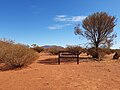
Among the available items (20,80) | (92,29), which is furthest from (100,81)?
(92,29)

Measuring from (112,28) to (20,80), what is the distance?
1898cm

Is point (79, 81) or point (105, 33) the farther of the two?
point (105, 33)

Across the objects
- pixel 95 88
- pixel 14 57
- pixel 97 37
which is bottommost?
pixel 95 88

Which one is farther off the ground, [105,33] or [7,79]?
[105,33]

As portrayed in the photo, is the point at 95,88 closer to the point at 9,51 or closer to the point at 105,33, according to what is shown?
the point at 9,51

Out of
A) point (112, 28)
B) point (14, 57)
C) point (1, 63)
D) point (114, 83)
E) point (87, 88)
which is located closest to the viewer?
point (87, 88)

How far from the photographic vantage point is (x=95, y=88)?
8.95 metres

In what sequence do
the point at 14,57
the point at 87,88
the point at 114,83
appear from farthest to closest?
the point at 14,57
the point at 114,83
the point at 87,88

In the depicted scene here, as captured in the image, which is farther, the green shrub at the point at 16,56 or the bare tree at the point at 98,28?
the bare tree at the point at 98,28

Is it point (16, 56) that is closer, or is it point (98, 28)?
point (16, 56)

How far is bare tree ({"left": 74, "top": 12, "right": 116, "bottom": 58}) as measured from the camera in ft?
85.7

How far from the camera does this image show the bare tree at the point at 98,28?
2612 centimetres

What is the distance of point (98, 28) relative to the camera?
2623 cm

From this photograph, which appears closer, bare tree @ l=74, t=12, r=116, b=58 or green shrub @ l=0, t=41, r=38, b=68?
green shrub @ l=0, t=41, r=38, b=68
